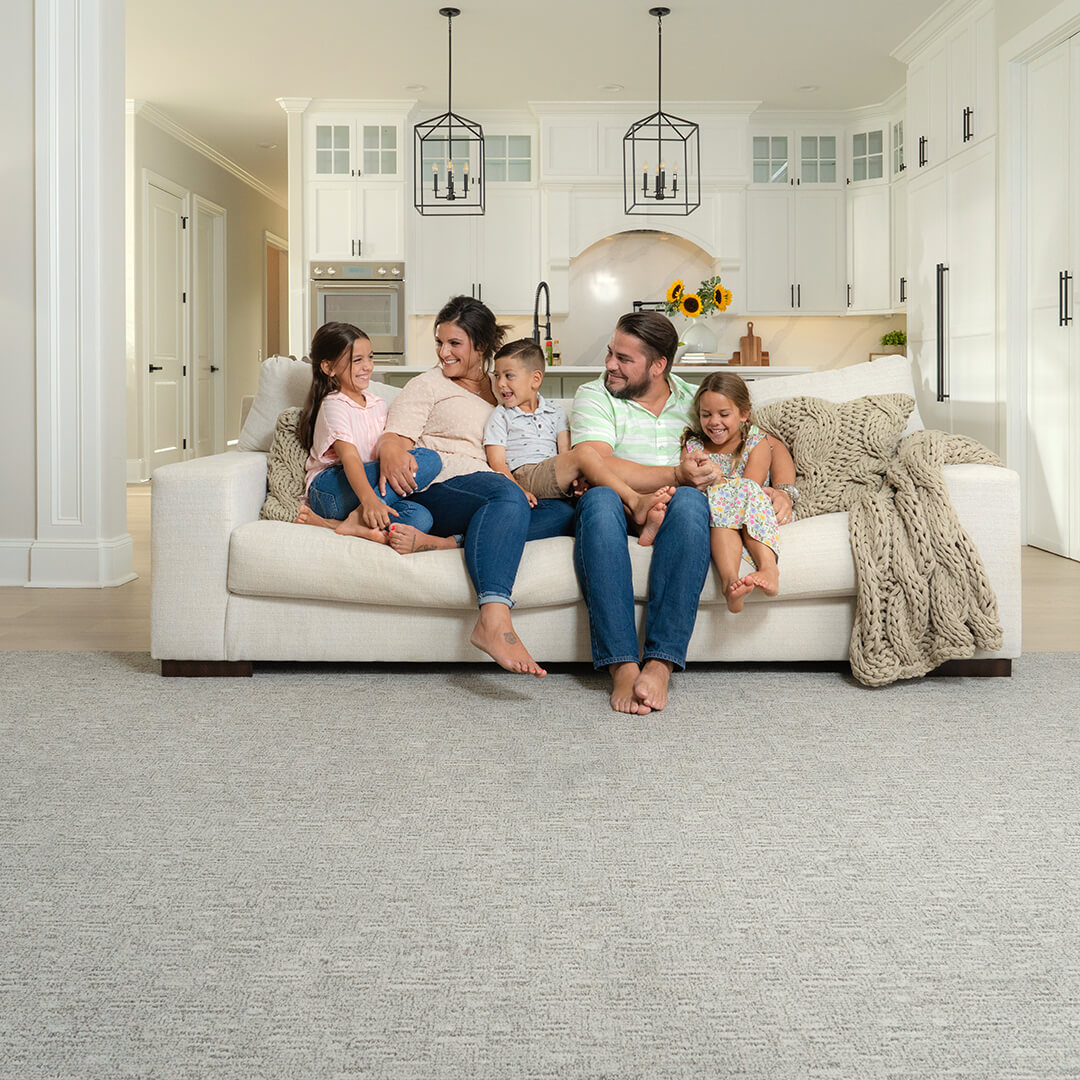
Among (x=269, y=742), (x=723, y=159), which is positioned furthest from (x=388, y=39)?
(x=269, y=742)

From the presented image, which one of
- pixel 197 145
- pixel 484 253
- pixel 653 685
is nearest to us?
pixel 653 685

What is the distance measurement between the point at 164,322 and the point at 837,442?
22.4 feet

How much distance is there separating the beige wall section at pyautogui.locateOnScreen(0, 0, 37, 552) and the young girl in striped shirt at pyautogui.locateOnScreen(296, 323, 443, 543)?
5.52 ft

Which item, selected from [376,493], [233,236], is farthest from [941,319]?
[233,236]

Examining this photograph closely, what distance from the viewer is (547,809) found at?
183cm

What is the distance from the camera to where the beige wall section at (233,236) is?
7.95 m

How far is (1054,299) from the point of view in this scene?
4.79 m

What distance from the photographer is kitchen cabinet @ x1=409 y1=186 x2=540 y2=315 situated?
7.71 meters

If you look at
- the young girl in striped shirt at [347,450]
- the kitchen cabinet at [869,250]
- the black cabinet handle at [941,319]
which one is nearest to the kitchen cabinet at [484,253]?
the kitchen cabinet at [869,250]

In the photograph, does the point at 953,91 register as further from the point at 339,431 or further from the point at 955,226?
the point at 339,431

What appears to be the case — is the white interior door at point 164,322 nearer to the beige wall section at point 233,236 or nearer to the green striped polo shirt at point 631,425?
the beige wall section at point 233,236

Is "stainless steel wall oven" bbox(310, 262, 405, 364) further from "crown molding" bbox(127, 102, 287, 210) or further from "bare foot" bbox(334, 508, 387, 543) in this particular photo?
"bare foot" bbox(334, 508, 387, 543)

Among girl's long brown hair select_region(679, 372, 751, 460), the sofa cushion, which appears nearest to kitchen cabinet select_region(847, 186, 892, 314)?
the sofa cushion

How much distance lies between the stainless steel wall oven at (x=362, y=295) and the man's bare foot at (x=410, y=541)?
16.7 ft
